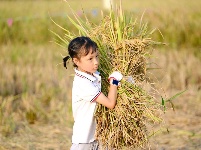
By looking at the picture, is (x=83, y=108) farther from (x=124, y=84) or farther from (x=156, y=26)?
(x=156, y=26)

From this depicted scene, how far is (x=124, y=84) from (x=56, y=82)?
10.8ft

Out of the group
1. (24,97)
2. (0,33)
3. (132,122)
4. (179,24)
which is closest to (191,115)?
(24,97)

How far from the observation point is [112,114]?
3139 millimetres

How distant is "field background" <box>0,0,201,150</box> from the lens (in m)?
4.62

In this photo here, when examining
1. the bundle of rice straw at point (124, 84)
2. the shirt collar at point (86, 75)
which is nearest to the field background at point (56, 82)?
the bundle of rice straw at point (124, 84)

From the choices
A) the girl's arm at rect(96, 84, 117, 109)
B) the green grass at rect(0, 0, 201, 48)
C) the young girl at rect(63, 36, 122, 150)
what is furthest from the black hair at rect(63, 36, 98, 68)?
the green grass at rect(0, 0, 201, 48)

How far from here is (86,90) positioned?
10.0ft

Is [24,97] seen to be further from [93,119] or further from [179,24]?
[179,24]

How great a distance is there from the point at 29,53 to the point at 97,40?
4771mm

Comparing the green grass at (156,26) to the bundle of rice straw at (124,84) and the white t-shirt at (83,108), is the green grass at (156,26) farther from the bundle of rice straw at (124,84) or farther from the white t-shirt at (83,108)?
the white t-shirt at (83,108)


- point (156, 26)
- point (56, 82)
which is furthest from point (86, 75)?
point (156, 26)

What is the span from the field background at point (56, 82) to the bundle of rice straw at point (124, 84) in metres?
0.12

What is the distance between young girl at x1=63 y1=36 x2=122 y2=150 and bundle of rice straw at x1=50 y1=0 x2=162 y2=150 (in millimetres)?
62

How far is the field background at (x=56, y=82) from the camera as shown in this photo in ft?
15.2
